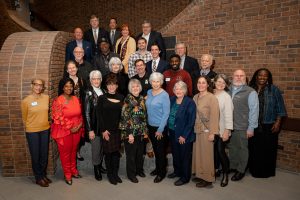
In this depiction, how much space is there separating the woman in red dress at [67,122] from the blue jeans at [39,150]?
0.68ft

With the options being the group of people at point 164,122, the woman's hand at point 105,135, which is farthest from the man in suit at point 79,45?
the woman's hand at point 105,135

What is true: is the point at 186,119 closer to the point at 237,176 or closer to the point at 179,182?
the point at 179,182

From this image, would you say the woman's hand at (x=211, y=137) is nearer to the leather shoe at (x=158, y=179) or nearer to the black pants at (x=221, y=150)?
the black pants at (x=221, y=150)

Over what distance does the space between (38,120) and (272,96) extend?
3.97 metres

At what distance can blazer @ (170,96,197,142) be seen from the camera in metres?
3.93

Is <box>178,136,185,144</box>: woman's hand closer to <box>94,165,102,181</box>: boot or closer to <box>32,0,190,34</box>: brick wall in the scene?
<box>94,165,102,181</box>: boot

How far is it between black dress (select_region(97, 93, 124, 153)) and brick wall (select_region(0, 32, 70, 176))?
1162 mm

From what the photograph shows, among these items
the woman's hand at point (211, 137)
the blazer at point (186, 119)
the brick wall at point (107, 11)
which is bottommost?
the woman's hand at point (211, 137)

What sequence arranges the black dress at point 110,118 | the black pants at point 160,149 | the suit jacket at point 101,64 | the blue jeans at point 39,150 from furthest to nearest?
the suit jacket at point 101,64, the black pants at point 160,149, the blue jeans at point 39,150, the black dress at point 110,118

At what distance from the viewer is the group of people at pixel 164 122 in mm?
4008

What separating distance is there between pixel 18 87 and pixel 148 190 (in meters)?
2.88

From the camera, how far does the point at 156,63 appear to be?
4938 mm

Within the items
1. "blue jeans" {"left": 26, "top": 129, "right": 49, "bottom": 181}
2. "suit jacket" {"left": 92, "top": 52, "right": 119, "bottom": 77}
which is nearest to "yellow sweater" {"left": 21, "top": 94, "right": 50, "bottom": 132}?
"blue jeans" {"left": 26, "top": 129, "right": 49, "bottom": 181}

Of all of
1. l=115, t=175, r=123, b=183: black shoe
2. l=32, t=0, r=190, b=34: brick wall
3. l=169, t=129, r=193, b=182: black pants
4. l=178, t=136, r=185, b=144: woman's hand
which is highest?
l=32, t=0, r=190, b=34: brick wall
